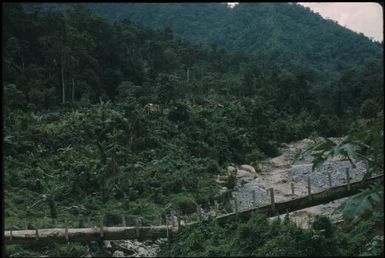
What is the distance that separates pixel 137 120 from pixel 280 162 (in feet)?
30.6

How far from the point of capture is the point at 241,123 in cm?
3559

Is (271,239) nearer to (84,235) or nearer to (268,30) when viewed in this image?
(84,235)

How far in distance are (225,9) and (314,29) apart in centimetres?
2064

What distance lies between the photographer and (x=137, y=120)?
27922 mm

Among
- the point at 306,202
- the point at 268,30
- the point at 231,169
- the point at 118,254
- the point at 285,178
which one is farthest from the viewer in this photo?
the point at 268,30

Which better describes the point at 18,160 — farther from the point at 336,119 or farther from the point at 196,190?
the point at 336,119

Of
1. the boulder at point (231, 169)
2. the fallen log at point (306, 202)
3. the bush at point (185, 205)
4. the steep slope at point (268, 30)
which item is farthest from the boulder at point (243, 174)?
the steep slope at point (268, 30)

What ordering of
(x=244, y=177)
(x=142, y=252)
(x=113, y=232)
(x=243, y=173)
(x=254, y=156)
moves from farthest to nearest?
(x=254, y=156) → (x=243, y=173) → (x=244, y=177) → (x=142, y=252) → (x=113, y=232)

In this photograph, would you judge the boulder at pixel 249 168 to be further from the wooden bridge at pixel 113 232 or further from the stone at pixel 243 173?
the wooden bridge at pixel 113 232

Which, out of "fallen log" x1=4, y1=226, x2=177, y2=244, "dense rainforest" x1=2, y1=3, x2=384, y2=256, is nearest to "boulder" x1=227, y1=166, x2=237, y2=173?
"dense rainforest" x1=2, y1=3, x2=384, y2=256

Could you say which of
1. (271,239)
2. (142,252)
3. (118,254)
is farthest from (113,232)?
(271,239)

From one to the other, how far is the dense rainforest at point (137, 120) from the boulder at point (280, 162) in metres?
0.99

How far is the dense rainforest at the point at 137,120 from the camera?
2084cm

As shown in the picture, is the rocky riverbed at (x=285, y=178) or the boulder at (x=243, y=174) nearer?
the rocky riverbed at (x=285, y=178)
